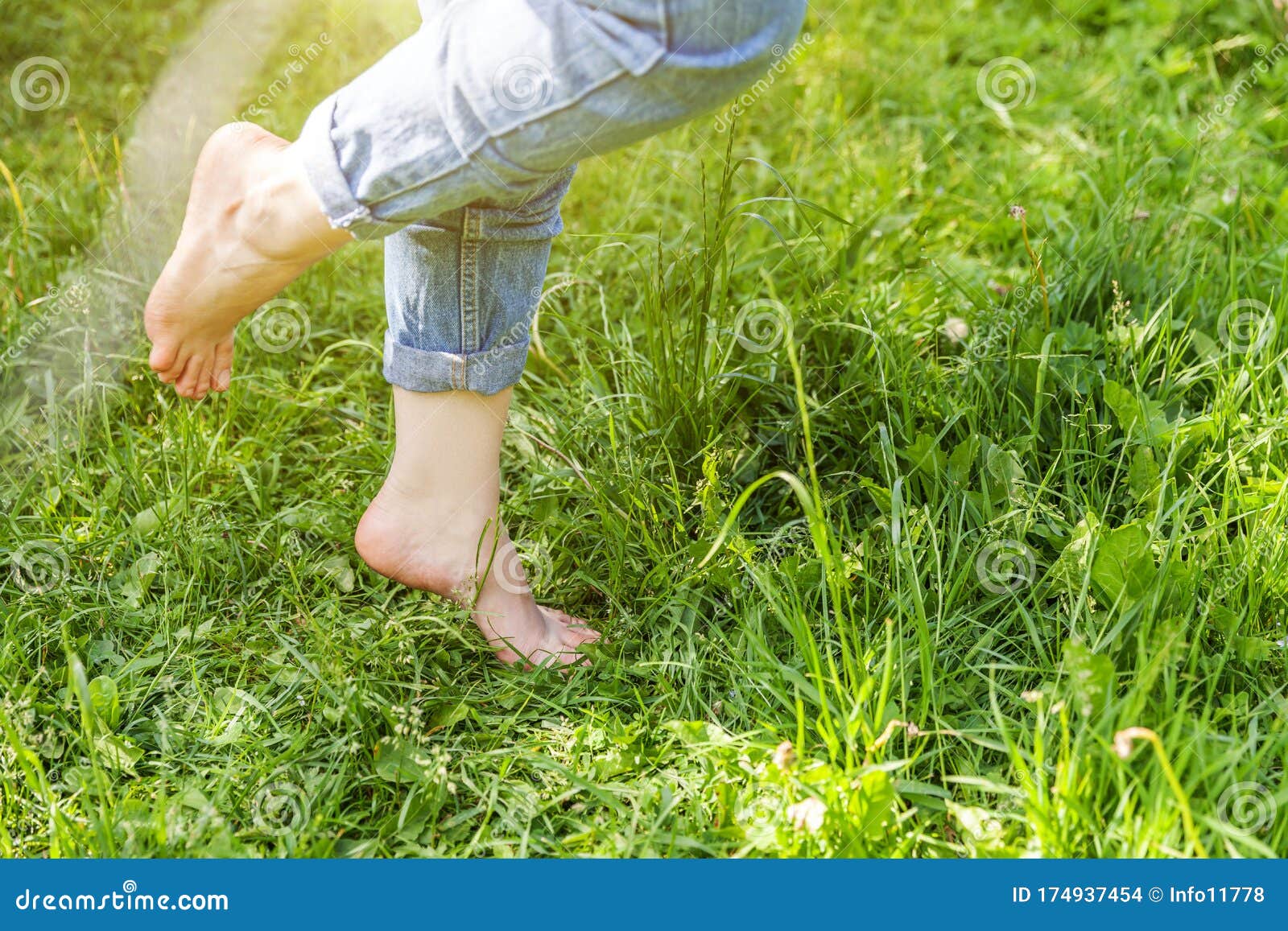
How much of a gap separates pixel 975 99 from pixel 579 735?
84.1 inches

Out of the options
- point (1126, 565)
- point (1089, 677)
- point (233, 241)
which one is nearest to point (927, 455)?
point (1126, 565)

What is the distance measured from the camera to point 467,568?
1.53 meters

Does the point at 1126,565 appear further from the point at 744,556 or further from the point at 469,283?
the point at 469,283

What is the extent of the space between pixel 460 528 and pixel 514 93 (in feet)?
2.18

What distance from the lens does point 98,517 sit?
1.67 metres

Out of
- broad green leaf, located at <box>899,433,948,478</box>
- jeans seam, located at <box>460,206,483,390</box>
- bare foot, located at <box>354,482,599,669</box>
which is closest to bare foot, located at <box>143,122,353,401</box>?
jeans seam, located at <box>460,206,483,390</box>

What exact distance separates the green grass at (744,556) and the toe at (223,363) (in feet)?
0.99

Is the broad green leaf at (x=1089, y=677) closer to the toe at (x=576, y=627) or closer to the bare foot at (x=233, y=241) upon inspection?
the toe at (x=576, y=627)

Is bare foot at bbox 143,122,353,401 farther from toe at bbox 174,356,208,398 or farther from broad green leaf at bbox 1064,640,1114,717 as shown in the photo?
broad green leaf at bbox 1064,640,1114,717

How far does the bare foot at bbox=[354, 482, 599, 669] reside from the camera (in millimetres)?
1491

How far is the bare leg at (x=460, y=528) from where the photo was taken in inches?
55.7

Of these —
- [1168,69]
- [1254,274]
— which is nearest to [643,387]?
[1254,274]

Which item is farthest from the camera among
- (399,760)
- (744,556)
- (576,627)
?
(576,627)

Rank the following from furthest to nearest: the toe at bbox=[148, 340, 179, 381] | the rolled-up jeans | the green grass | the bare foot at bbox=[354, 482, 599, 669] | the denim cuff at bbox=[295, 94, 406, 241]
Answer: the bare foot at bbox=[354, 482, 599, 669] → the toe at bbox=[148, 340, 179, 381] → the green grass → the denim cuff at bbox=[295, 94, 406, 241] → the rolled-up jeans
